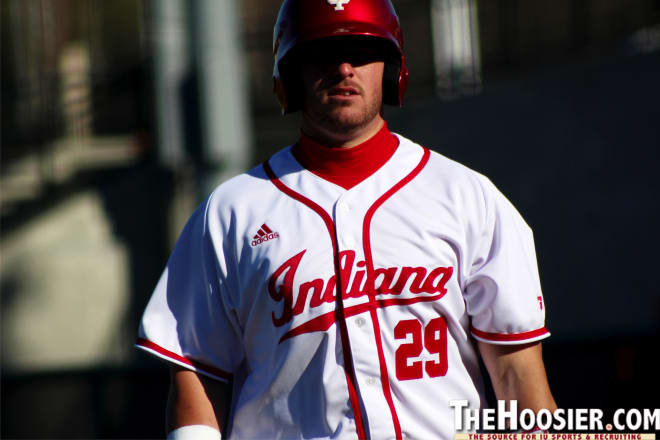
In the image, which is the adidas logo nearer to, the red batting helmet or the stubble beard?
the stubble beard

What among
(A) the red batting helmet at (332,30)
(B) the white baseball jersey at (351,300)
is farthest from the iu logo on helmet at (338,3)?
(B) the white baseball jersey at (351,300)

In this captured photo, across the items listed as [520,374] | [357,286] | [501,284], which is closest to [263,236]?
[357,286]

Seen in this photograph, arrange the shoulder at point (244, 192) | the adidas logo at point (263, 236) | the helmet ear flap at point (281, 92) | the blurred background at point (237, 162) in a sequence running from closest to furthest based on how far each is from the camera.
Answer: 1. the adidas logo at point (263, 236)
2. the shoulder at point (244, 192)
3. the helmet ear flap at point (281, 92)
4. the blurred background at point (237, 162)

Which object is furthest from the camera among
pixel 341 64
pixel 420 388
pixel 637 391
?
pixel 637 391

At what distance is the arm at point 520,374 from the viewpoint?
240 centimetres

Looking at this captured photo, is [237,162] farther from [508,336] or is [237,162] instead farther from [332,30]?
[508,336]

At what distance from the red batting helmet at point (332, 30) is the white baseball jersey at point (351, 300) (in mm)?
346

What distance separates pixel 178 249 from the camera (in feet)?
8.41

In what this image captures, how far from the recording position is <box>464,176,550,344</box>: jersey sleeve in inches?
94.0

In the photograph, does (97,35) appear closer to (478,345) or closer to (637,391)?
(637,391)

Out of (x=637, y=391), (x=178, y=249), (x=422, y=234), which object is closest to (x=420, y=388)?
(x=422, y=234)

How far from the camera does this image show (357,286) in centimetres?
237

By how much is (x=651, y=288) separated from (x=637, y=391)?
124 centimetres

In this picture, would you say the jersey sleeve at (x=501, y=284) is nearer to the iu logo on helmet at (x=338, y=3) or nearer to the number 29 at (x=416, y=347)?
the number 29 at (x=416, y=347)
